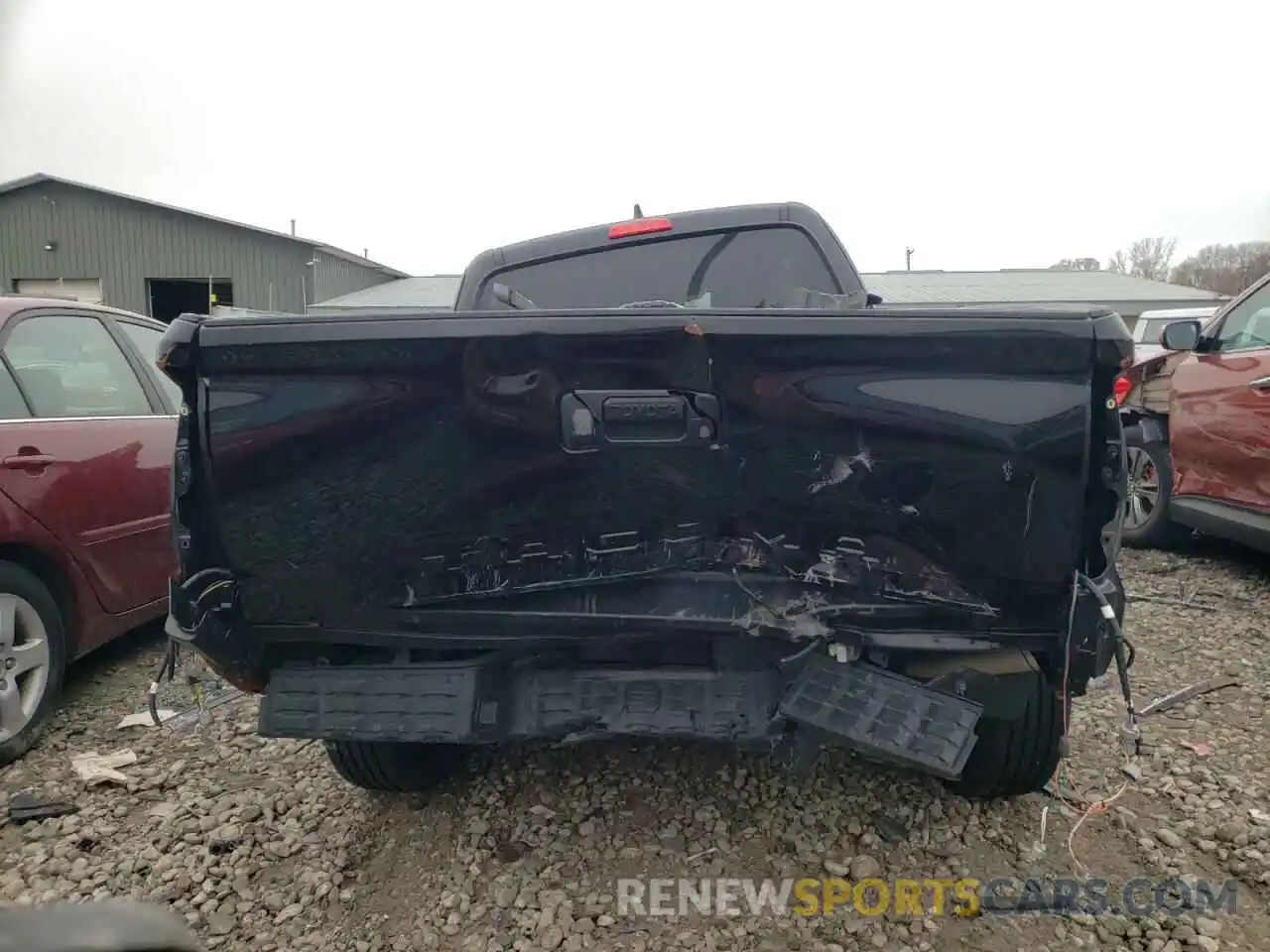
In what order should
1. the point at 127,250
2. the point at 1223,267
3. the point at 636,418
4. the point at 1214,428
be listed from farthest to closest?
the point at 1223,267 → the point at 127,250 → the point at 1214,428 → the point at 636,418

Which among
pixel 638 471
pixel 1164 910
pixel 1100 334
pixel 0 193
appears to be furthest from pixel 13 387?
pixel 0 193

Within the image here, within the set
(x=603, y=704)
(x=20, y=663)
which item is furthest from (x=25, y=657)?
(x=603, y=704)

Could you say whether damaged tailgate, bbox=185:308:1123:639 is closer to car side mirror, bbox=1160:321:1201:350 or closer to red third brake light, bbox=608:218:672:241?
red third brake light, bbox=608:218:672:241

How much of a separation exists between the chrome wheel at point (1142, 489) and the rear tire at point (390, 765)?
5304 millimetres

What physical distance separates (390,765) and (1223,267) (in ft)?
157

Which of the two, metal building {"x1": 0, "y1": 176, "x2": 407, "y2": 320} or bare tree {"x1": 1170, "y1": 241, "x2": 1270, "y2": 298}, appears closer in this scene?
metal building {"x1": 0, "y1": 176, "x2": 407, "y2": 320}

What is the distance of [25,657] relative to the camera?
328 cm

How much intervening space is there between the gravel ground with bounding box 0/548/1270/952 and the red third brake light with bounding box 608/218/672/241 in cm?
206

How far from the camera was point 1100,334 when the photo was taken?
1971mm

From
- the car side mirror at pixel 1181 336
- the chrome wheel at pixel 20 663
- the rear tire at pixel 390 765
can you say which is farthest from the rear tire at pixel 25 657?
the car side mirror at pixel 1181 336

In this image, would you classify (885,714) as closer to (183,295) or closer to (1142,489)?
(1142,489)

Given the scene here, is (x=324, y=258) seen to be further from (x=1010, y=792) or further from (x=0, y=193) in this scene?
(x=1010, y=792)

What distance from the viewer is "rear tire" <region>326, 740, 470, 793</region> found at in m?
2.74

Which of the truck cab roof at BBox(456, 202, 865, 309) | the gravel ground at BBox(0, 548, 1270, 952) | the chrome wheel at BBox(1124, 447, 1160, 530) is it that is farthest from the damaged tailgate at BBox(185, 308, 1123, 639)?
the chrome wheel at BBox(1124, 447, 1160, 530)
